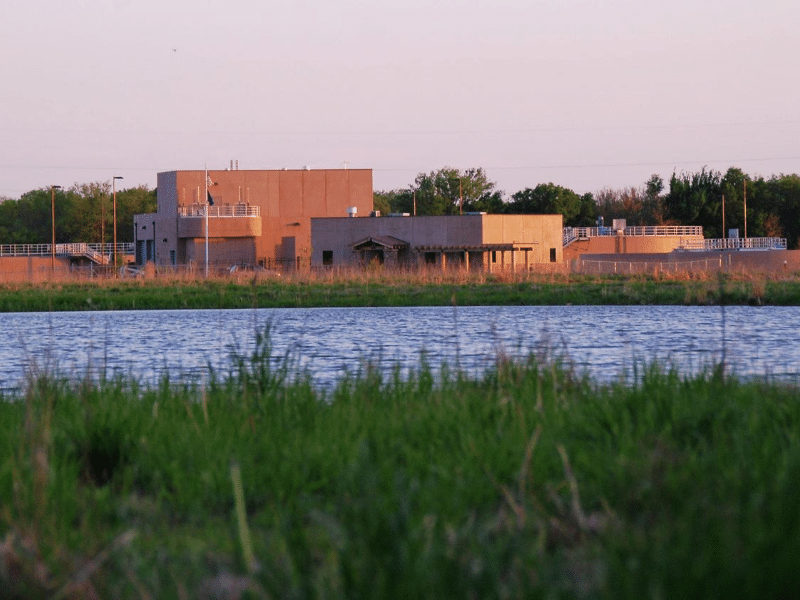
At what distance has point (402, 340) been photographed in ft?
56.7

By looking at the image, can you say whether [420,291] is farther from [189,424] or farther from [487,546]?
[487,546]

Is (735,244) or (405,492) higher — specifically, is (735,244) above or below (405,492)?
above

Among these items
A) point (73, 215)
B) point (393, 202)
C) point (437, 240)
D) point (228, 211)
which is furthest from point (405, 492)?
point (393, 202)

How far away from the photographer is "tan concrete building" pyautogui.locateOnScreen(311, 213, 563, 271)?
2542 inches

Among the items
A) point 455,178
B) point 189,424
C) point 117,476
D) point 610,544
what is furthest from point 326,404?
point 455,178

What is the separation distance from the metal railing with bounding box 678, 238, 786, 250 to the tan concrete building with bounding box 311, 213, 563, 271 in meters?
10.6

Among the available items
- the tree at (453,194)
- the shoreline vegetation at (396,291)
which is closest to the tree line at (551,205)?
the tree at (453,194)

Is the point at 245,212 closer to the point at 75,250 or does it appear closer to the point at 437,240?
the point at 75,250

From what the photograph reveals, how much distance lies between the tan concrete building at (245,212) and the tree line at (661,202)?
6.39 metres

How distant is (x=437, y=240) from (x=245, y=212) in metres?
16.1

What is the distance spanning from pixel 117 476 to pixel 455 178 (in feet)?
314

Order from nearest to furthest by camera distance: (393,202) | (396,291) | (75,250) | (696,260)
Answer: (396,291) < (696,260) < (75,250) < (393,202)

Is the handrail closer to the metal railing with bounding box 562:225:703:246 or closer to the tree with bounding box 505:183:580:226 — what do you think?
the metal railing with bounding box 562:225:703:246

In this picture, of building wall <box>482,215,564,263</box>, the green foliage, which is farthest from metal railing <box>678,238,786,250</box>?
Result: the green foliage
